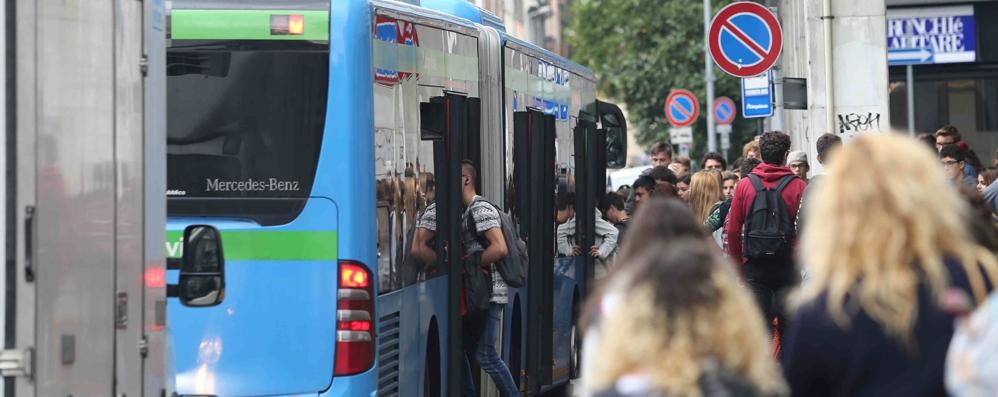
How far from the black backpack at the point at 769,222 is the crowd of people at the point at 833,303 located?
7534 millimetres

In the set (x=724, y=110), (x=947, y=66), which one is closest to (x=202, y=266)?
(x=947, y=66)

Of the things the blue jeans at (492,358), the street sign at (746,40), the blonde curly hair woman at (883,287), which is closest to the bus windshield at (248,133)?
the blue jeans at (492,358)

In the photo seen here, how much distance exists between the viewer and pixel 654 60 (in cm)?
5031

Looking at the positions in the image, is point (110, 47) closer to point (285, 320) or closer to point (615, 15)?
point (285, 320)

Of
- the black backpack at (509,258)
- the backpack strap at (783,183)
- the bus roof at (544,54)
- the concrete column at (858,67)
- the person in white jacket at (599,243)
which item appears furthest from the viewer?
the concrete column at (858,67)

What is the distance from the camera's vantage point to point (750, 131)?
4756cm

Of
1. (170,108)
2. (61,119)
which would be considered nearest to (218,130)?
(170,108)

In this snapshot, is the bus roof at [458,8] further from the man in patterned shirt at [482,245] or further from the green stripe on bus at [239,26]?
the green stripe on bus at [239,26]

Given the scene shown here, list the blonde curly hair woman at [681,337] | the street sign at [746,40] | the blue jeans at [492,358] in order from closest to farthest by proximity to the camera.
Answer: the blonde curly hair woman at [681,337]
the blue jeans at [492,358]
the street sign at [746,40]

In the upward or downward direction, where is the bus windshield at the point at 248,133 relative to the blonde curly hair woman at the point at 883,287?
upward

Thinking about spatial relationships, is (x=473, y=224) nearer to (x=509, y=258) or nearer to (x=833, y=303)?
(x=509, y=258)

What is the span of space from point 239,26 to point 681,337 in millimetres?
5327

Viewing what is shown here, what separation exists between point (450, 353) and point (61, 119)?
5.50 metres

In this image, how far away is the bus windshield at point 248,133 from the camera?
8734mm
